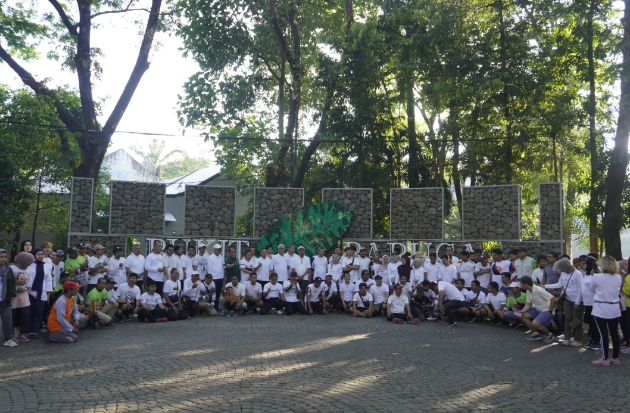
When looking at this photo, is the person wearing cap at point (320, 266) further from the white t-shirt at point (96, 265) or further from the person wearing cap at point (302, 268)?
the white t-shirt at point (96, 265)

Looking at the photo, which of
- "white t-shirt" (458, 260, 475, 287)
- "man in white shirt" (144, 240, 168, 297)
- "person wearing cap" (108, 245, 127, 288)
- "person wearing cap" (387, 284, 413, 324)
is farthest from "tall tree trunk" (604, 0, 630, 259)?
"person wearing cap" (108, 245, 127, 288)

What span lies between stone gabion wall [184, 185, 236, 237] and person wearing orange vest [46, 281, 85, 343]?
8.64 meters

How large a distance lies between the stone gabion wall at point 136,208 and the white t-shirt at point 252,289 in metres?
4.99

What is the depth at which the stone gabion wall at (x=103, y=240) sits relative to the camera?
19.2 metres

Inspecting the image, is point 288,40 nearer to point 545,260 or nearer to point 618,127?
point 618,127

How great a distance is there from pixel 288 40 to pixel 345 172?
6.75 metres

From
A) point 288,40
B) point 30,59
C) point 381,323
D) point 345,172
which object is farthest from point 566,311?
point 30,59

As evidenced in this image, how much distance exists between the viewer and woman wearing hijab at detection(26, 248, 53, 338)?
11.4m

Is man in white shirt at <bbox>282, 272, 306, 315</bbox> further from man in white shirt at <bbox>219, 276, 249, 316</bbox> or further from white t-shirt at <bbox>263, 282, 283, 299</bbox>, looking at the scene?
man in white shirt at <bbox>219, 276, 249, 316</bbox>

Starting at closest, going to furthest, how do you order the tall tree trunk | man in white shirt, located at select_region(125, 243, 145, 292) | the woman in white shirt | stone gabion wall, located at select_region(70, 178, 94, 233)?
1. the woman in white shirt
2. man in white shirt, located at select_region(125, 243, 145, 292)
3. the tall tree trunk
4. stone gabion wall, located at select_region(70, 178, 94, 233)

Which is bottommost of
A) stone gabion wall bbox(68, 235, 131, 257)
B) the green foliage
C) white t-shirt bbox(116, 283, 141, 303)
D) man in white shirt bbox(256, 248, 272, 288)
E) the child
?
the child

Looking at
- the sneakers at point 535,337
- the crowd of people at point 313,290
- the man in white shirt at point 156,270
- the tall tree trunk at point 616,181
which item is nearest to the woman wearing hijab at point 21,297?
the crowd of people at point 313,290

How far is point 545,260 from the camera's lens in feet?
43.8

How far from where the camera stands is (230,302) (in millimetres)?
15578
